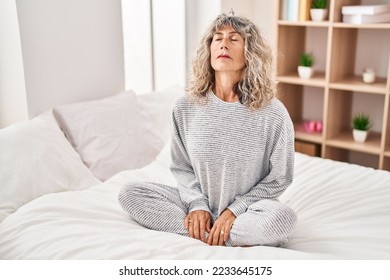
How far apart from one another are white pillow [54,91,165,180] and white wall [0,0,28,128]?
0.49ft

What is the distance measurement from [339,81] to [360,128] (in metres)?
0.26

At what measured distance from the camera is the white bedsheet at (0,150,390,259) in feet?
4.20

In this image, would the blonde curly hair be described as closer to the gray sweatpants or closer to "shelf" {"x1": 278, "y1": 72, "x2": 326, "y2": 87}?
the gray sweatpants

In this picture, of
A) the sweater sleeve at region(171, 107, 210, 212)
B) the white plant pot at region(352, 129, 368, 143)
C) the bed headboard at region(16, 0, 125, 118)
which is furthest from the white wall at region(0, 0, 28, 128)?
Answer: the white plant pot at region(352, 129, 368, 143)

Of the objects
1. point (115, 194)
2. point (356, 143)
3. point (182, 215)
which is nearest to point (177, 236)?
point (182, 215)

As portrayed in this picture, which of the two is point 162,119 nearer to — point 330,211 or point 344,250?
point 330,211

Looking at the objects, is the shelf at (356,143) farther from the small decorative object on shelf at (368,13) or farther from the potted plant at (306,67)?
the small decorative object on shelf at (368,13)

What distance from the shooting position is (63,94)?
2.06 m

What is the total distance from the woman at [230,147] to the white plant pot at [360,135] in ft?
3.73

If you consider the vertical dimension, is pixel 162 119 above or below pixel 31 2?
below

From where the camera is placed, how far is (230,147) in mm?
1457

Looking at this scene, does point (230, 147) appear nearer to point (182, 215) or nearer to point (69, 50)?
point (182, 215)
